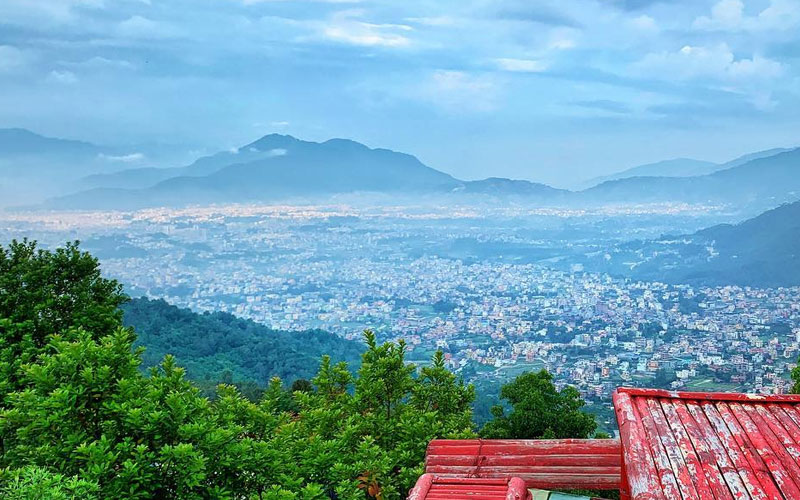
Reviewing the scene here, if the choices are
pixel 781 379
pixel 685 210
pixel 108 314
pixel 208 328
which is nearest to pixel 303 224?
pixel 685 210

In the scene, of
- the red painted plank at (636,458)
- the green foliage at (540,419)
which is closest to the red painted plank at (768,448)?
the red painted plank at (636,458)

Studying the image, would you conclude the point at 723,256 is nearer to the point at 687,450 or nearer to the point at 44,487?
the point at 687,450

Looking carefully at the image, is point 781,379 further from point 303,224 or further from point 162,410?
point 303,224

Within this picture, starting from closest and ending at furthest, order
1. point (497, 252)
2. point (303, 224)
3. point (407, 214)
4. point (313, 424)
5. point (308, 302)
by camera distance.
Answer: point (313, 424)
point (308, 302)
point (497, 252)
point (303, 224)
point (407, 214)

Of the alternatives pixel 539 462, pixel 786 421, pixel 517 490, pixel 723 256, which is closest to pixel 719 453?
pixel 786 421

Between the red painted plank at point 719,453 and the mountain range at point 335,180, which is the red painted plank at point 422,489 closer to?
the red painted plank at point 719,453

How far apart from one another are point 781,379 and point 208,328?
31.9 metres

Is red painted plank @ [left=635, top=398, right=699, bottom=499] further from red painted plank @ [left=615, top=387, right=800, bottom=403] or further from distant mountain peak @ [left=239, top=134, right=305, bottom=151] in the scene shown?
distant mountain peak @ [left=239, top=134, right=305, bottom=151]

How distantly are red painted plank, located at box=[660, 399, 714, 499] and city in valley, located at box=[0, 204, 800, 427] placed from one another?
22068 millimetres

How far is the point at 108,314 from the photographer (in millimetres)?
9539

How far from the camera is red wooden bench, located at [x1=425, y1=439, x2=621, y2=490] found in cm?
443

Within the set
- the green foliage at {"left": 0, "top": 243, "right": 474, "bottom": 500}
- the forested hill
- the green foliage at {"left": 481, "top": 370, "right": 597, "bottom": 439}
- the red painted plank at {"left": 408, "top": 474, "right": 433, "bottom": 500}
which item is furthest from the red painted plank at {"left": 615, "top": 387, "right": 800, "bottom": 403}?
the forested hill

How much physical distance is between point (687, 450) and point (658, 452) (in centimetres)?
18

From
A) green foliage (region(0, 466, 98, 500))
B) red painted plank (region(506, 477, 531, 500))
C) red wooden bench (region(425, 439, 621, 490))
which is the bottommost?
red wooden bench (region(425, 439, 621, 490))
